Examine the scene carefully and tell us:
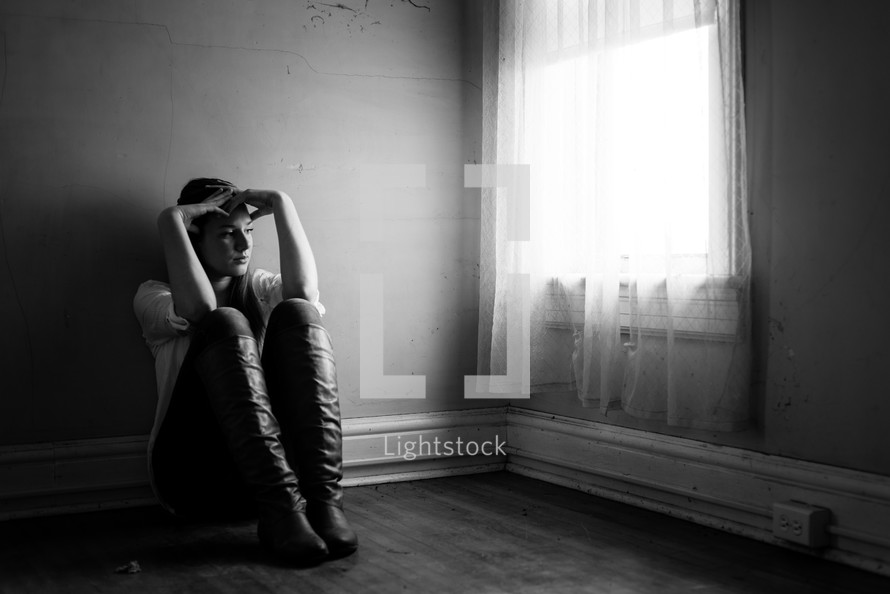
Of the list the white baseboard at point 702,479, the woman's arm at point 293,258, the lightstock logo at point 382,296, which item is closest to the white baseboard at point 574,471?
the white baseboard at point 702,479

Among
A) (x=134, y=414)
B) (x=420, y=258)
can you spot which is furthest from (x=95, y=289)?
(x=420, y=258)

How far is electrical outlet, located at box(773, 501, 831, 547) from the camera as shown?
6.23ft

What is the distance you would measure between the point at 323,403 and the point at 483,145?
3.91ft

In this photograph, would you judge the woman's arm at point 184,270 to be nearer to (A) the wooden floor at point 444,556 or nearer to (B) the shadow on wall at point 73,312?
(B) the shadow on wall at point 73,312

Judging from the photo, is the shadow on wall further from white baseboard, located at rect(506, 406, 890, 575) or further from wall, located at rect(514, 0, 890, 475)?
wall, located at rect(514, 0, 890, 475)

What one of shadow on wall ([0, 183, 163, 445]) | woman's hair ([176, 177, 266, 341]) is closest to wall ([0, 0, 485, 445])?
shadow on wall ([0, 183, 163, 445])

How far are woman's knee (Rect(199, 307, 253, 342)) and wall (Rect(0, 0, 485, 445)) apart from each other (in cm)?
52

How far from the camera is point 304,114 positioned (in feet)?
8.70

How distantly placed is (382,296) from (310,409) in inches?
33.2

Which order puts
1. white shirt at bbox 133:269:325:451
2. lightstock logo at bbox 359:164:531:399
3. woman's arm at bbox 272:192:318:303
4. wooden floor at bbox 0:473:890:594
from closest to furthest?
wooden floor at bbox 0:473:890:594
white shirt at bbox 133:269:325:451
woman's arm at bbox 272:192:318:303
lightstock logo at bbox 359:164:531:399

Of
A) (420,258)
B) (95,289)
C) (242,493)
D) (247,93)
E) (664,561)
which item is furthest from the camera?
(420,258)

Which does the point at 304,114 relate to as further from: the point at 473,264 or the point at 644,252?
the point at 644,252

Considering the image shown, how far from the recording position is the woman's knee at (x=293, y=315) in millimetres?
2068

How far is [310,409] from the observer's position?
1987 millimetres
